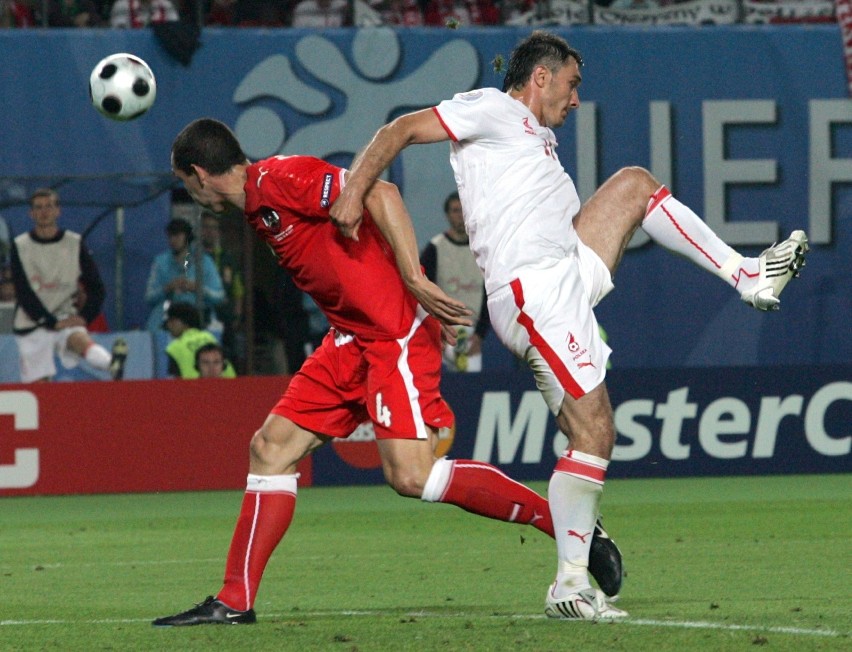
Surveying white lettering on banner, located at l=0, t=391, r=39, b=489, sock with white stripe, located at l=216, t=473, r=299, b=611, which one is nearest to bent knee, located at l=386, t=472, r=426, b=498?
sock with white stripe, located at l=216, t=473, r=299, b=611

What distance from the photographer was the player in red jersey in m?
5.78

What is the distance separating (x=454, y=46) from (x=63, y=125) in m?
3.73

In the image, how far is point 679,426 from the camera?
12.6 m

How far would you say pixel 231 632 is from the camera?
5.55 metres

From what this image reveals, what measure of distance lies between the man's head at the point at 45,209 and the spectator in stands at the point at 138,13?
3.10m

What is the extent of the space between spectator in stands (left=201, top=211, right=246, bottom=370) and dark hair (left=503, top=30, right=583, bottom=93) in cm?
772

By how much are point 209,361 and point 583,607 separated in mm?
7524

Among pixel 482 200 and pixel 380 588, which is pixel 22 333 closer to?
pixel 380 588

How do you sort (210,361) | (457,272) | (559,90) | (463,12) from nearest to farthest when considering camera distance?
(559,90)
(210,361)
(457,272)
(463,12)

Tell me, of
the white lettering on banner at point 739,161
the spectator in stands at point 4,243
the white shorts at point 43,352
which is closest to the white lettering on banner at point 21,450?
the white shorts at point 43,352

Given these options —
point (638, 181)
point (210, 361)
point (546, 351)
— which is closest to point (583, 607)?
point (546, 351)

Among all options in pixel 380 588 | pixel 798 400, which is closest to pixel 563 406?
pixel 380 588

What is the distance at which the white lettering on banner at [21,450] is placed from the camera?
12.0 m

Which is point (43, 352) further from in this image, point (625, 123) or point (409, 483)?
point (409, 483)
